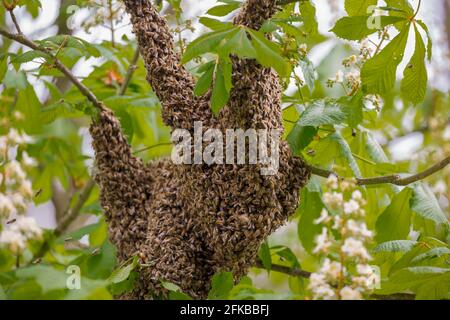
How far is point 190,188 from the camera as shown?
2055mm

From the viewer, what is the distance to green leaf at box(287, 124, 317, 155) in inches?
78.2

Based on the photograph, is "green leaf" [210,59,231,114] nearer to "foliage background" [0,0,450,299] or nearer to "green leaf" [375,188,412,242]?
"foliage background" [0,0,450,299]

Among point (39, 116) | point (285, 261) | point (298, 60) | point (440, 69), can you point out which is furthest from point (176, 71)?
point (440, 69)

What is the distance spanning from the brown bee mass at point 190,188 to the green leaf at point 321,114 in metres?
0.09

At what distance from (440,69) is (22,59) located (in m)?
2.59

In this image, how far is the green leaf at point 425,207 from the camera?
7.08ft

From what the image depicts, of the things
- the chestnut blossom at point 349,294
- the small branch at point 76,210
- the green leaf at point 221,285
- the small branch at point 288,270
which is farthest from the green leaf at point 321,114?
the small branch at point 76,210

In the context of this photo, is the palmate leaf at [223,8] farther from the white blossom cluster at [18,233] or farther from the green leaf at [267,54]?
the white blossom cluster at [18,233]

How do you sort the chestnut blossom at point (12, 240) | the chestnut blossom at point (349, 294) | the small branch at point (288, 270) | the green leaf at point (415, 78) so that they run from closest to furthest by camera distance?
the chestnut blossom at point (349, 294) < the chestnut blossom at point (12, 240) < the green leaf at point (415, 78) < the small branch at point (288, 270)

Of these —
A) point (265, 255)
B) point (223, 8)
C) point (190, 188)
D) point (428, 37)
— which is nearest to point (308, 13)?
point (223, 8)

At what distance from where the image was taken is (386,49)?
197 centimetres
